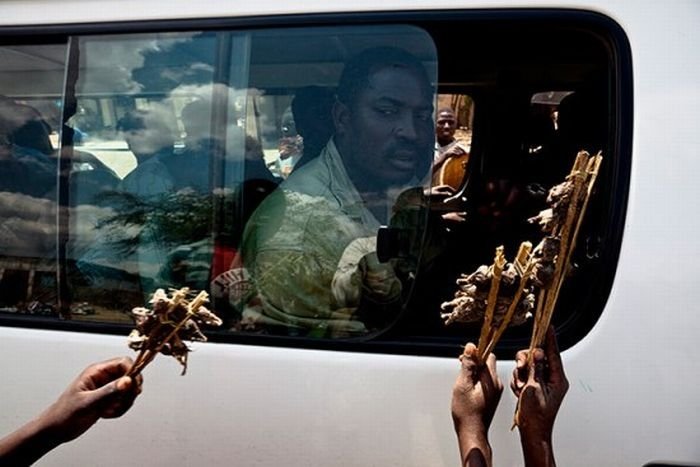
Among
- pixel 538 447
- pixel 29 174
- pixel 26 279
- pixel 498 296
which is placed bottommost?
pixel 538 447

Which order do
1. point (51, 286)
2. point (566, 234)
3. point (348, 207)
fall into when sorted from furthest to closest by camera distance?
point (51, 286) → point (348, 207) → point (566, 234)

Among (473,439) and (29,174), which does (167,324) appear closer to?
(473,439)

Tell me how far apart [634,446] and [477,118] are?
44.8 inches

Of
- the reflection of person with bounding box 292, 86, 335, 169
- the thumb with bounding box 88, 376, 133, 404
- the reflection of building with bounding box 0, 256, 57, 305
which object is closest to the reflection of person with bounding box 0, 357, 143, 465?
the thumb with bounding box 88, 376, 133, 404

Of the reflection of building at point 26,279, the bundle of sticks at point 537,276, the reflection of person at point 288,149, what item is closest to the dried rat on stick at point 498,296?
the bundle of sticks at point 537,276

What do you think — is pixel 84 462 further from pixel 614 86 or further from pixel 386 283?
pixel 614 86

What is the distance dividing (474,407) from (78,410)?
27.3 inches

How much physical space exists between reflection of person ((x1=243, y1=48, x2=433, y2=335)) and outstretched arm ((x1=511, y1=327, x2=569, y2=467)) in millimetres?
570

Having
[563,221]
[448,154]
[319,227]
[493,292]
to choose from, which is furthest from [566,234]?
[448,154]

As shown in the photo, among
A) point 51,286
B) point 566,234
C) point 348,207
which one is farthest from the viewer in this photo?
point 51,286

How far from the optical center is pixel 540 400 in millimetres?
1514

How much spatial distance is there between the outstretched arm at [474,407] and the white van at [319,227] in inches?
13.7

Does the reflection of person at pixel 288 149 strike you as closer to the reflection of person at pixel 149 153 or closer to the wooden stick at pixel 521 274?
the reflection of person at pixel 149 153

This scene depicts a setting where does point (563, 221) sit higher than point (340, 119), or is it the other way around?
point (340, 119)
